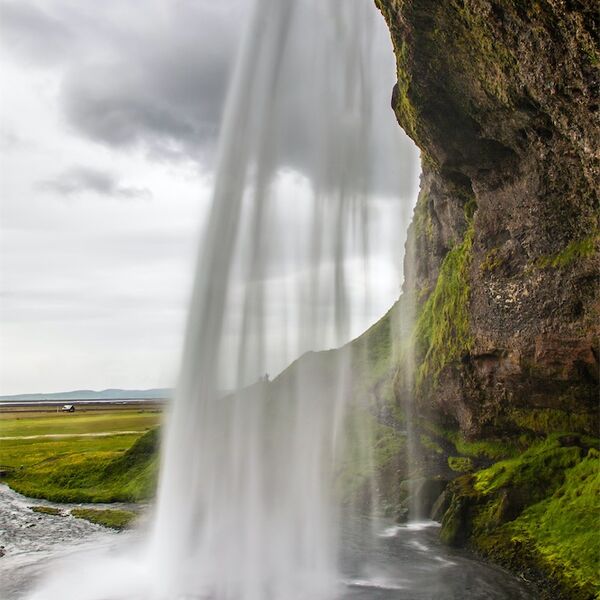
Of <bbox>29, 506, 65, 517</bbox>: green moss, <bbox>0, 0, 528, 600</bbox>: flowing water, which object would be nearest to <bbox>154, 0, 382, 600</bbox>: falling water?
<bbox>0, 0, 528, 600</bbox>: flowing water

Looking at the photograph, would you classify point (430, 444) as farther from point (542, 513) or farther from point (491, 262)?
point (542, 513)

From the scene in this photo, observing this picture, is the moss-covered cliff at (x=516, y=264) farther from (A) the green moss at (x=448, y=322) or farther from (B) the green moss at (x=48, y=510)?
(B) the green moss at (x=48, y=510)

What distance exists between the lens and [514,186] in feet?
95.5

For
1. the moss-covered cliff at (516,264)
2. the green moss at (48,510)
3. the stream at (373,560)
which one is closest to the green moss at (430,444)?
the moss-covered cliff at (516,264)

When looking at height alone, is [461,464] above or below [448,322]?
below

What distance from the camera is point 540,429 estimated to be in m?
28.6

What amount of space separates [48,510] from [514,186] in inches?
1325

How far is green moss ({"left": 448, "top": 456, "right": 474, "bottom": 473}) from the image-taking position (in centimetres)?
3153

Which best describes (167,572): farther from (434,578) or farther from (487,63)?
(487,63)

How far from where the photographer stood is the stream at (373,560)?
17469 millimetres

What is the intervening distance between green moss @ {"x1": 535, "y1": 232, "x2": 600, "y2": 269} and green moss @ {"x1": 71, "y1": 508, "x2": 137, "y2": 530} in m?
25.8

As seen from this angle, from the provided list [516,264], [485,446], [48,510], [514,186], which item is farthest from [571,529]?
[48,510]

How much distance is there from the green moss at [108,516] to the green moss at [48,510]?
781 millimetres

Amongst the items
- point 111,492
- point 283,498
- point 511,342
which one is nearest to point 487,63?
point 511,342
